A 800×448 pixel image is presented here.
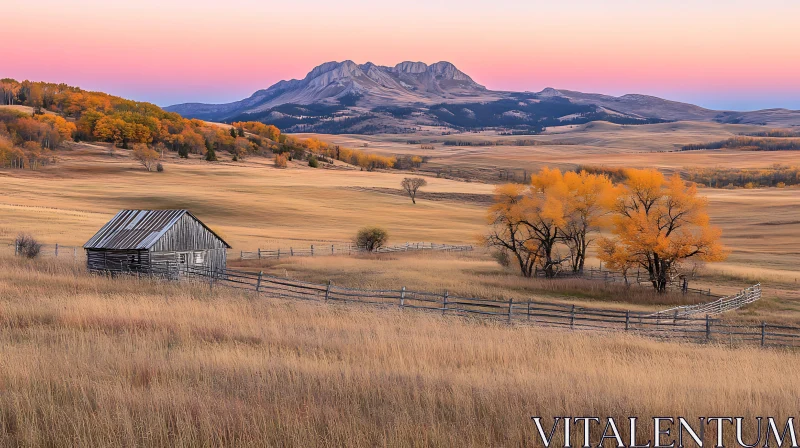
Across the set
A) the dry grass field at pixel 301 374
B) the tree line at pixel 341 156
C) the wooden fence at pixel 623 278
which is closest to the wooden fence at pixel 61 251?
the dry grass field at pixel 301 374

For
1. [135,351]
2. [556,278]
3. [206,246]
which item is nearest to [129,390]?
[135,351]

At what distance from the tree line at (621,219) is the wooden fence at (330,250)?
11.3 metres

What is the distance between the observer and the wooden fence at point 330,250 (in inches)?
1922

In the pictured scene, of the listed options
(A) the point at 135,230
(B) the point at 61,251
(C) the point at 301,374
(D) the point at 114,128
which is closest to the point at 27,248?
(A) the point at 135,230

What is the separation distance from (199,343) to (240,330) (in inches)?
67.2

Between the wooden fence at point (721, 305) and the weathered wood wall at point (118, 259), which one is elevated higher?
the weathered wood wall at point (118, 259)

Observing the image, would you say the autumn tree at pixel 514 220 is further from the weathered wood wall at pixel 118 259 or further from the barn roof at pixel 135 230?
the weathered wood wall at pixel 118 259

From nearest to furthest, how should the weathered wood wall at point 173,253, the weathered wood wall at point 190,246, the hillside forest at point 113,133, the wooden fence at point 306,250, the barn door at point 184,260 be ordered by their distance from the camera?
1. the weathered wood wall at point 173,253
2. the weathered wood wall at point 190,246
3. the barn door at point 184,260
4. the wooden fence at point 306,250
5. the hillside forest at point 113,133

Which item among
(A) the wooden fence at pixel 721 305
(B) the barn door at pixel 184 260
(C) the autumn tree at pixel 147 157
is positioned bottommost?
(A) the wooden fence at pixel 721 305

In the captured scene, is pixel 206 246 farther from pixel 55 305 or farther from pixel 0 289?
pixel 55 305

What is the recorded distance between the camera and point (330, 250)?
5512cm

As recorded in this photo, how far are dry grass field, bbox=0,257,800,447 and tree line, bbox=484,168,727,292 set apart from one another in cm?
2504

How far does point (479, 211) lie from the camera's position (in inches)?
3728

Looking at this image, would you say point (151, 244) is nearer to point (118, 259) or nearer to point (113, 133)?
point (118, 259)
